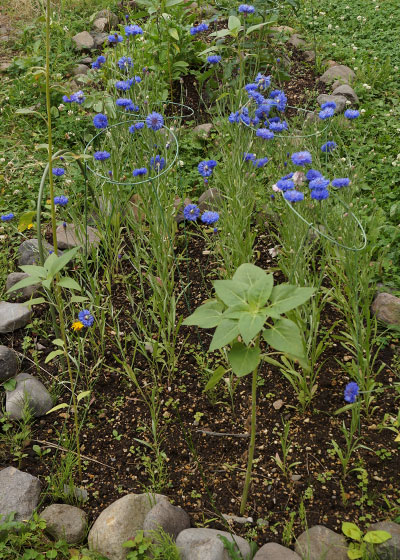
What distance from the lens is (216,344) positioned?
5.27ft

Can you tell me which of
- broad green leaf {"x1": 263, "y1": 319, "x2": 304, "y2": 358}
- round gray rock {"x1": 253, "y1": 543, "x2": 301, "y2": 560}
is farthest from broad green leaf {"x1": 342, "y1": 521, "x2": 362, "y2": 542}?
broad green leaf {"x1": 263, "y1": 319, "x2": 304, "y2": 358}

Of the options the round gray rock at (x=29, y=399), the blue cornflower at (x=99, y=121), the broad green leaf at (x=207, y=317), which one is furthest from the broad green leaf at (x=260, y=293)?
the blue cornflower at (x=99, y=121)

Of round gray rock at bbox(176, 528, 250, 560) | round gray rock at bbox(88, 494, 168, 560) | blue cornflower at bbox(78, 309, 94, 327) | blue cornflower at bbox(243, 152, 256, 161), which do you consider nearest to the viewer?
round gray rock at bbox(176, 528, 250, 560)

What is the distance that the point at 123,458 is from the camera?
2.29 m

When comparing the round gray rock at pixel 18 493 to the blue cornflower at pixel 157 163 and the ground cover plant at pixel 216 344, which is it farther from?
the blue cornflower at pixel 157 163

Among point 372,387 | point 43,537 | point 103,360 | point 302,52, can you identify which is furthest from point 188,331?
point 302,52

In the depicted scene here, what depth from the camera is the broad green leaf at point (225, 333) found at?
63.8 inches

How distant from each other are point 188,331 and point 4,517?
113 cm

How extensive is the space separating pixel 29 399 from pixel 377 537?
138cm

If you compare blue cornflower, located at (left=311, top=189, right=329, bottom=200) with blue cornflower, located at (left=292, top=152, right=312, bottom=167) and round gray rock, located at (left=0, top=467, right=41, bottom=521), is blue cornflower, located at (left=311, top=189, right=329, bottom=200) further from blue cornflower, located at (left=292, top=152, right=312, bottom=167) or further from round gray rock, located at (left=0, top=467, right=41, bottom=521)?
round gray rock, located at (left=0, top=467, right=41, bottom=521)

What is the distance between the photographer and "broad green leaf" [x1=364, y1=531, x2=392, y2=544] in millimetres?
1844

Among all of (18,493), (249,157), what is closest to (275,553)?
(18,493)

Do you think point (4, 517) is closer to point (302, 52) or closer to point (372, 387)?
point (372, 387)

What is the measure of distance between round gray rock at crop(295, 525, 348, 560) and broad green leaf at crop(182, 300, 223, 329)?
0.74 m
